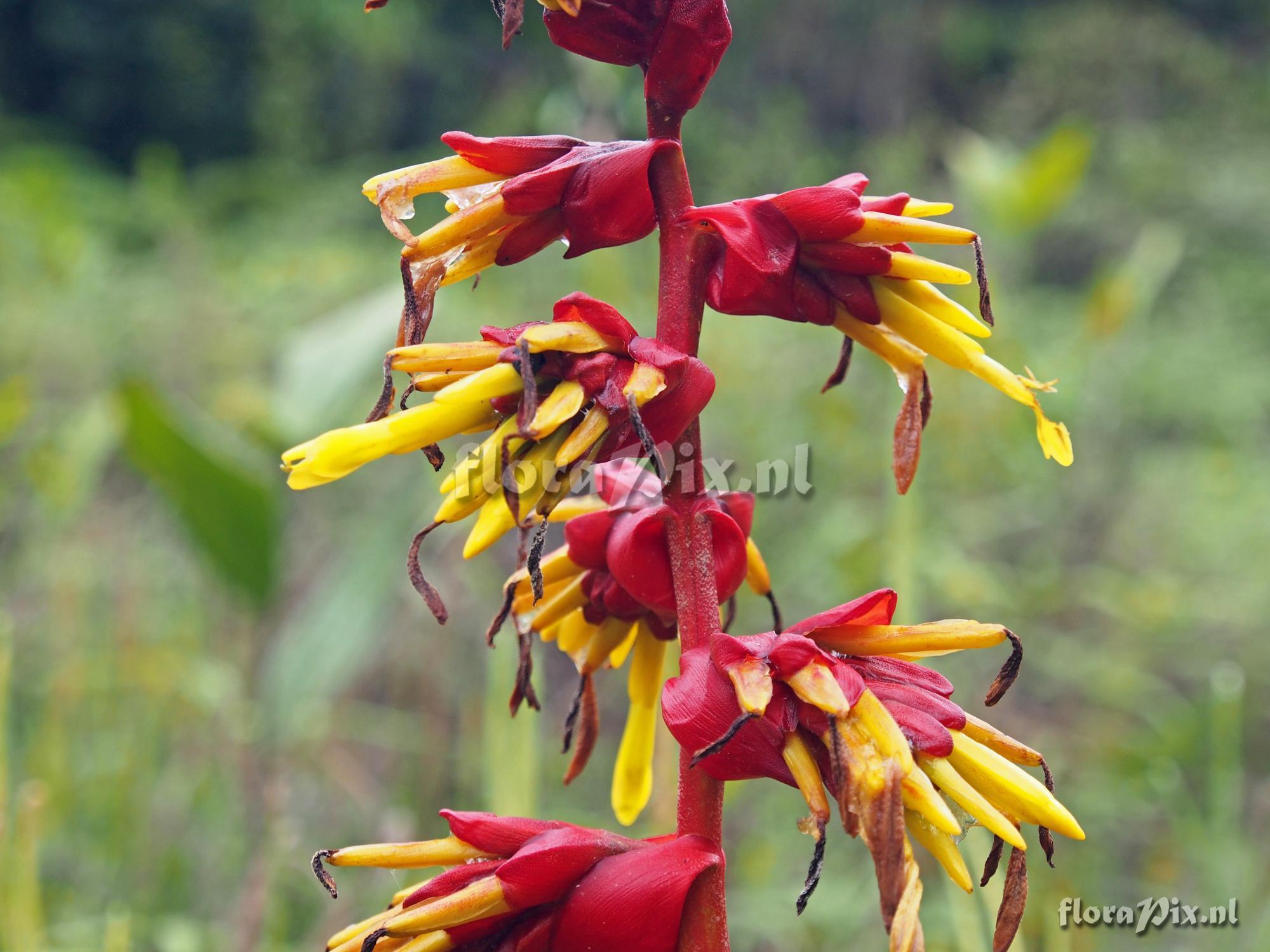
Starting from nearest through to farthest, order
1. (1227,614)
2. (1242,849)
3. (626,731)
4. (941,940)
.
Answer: (626,731), (941,940), (1242,849), (1227,614)

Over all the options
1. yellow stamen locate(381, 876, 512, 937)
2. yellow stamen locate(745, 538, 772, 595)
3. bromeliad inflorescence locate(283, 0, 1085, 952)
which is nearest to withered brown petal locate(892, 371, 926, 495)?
bromeliad inflorescence locate(283, 0, 1085, 952)

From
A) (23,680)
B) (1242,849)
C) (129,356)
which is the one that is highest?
(129,356)

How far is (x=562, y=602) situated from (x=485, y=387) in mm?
199

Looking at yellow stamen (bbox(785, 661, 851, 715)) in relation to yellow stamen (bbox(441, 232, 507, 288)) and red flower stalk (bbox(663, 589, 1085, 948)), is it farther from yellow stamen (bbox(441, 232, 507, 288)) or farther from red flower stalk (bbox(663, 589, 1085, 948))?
yellow stamen (bbox(441, 232, 507, 288))

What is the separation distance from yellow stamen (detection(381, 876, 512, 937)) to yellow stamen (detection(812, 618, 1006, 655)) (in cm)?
22

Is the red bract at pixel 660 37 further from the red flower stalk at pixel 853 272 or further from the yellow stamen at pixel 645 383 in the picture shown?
the yellow stamen at pixel 645 383

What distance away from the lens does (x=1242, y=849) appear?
5.84 feet

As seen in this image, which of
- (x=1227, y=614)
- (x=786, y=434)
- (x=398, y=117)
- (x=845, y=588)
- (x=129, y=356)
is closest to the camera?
(x=845, y=588)

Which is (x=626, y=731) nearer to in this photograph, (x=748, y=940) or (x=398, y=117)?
(x=748, y=940)

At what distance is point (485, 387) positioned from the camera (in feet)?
1.86

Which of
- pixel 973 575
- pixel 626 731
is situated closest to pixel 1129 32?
pixel 973 575

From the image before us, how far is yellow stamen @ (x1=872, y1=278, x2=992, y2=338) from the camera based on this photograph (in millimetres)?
634

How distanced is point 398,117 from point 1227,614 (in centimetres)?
951

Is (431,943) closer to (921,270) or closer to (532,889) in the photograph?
(532,889)
